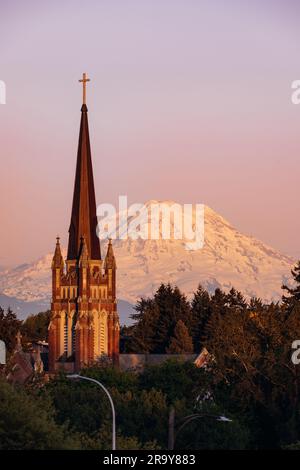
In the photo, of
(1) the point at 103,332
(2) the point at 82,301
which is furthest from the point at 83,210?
(1) the point at 103,332

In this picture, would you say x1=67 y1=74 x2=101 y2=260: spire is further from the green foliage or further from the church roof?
the green foliage

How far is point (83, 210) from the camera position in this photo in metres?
198

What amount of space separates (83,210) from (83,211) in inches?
3.7

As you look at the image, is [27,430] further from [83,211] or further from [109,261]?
[83,211]

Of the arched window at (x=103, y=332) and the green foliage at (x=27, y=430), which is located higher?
the arched window at (x=103, y=332)

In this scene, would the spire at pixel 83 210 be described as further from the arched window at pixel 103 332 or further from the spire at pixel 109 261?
the arched window at pixel 103 332

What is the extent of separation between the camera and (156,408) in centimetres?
14400

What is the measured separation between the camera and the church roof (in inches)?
7756

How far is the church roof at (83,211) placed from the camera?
197000 millimetres

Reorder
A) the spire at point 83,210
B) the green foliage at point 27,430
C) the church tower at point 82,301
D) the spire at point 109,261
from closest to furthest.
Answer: the green foliage at point 27,430
the church tower at point 82,301
the spire at point 83,210
the spire at point 109,261

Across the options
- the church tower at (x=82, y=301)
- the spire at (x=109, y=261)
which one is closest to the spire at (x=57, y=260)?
the church tower at (x=82, y=301)

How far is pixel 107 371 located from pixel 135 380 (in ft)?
10.0

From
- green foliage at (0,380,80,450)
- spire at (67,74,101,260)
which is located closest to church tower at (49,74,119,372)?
spire at (67,74,101,260)
